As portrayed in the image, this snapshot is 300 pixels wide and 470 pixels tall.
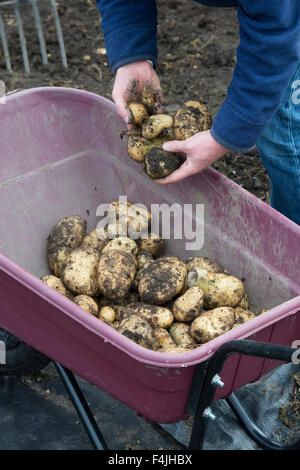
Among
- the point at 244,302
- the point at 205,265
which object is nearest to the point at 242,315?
the point at 244,302

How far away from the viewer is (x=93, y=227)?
2.05 m

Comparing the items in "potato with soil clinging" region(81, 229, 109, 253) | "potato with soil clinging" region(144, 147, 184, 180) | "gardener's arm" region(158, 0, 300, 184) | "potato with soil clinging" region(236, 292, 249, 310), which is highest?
"gardener's arm" region(158, 0, 300, 184)

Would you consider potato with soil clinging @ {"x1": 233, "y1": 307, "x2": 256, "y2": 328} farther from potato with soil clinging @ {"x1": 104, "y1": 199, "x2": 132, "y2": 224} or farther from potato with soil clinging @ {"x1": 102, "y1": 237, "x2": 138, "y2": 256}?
potato with soil clinging @ {"x1": 104, "y1": 199, "x2": 132, "y2": 224}

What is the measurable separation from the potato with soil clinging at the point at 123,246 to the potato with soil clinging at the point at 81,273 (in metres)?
0.07

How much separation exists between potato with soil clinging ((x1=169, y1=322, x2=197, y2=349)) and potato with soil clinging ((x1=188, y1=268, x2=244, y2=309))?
0.32 feet

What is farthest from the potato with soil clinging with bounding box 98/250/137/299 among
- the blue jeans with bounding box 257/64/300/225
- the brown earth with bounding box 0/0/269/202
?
the brown earth with bounding box 0/0/269/202

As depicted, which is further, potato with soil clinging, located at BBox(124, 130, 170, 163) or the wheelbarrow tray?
potato with soil clinging, located at BBox(124, 130, 170, 163)

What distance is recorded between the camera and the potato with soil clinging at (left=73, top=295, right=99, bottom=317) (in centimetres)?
159

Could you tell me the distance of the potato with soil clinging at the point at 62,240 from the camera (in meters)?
1.83

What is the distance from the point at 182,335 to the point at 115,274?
0.24 meters

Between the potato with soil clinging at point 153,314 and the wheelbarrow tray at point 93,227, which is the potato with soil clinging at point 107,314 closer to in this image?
Result: the potato with soil clinging at point 153,314

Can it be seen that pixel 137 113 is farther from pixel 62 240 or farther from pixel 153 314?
pixel 153 314

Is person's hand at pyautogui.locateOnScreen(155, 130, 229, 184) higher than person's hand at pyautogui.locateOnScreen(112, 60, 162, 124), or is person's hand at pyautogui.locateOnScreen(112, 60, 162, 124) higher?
person's hand at pyautogui.locateOnScreen(112, 60, 162, 124)

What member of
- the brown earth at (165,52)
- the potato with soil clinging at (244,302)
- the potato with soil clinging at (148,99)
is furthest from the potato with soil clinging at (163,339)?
the brown earth at (165,52)
